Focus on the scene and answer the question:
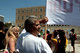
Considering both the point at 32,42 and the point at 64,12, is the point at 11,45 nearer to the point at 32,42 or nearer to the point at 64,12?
the point at 32,42

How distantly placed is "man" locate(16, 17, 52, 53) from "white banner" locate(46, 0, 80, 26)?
252 centimetres

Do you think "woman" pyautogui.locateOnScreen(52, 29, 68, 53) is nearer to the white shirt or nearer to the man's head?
the man's head

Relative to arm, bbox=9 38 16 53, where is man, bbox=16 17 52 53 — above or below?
above

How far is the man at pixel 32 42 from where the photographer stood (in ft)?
6.56

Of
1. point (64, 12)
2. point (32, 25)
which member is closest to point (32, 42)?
point (32, 25)

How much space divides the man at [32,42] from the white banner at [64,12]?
2.52m

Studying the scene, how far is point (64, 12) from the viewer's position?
496 centimetres

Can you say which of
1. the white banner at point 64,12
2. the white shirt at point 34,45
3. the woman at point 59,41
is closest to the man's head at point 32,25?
the white shirt at point 34,45

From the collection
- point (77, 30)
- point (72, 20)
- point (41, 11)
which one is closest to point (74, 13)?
point (72, 20)

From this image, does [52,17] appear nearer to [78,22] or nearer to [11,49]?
[78,22]

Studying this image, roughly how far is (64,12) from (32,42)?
3.12 metres

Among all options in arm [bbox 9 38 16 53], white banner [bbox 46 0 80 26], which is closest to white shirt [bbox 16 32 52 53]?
arm [bbox 9 38 16 53]

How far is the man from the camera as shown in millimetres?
1998

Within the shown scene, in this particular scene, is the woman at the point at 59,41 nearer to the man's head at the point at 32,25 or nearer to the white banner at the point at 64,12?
the white banner at the point at 64,12
